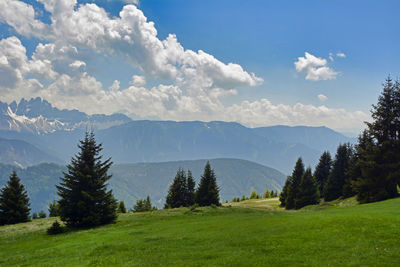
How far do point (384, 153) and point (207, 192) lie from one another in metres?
38.0

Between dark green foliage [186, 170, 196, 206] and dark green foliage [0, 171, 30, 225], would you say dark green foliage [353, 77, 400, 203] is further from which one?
dark green foliage [0, 171, 30, 225]

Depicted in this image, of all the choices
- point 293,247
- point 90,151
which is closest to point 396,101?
point 293,247

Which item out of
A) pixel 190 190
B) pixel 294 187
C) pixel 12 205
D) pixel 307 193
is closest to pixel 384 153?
pixel 307 193

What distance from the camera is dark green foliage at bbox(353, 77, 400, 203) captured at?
119ft

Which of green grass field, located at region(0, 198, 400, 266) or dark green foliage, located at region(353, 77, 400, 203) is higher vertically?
dark green foliage, located at region(353, 77, 400, 203)

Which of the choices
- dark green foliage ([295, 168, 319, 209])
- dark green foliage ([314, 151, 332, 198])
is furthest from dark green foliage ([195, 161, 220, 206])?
dark green foliage ([314, 151, 332, 198])

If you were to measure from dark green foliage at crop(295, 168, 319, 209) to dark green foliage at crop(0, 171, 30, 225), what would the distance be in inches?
2300

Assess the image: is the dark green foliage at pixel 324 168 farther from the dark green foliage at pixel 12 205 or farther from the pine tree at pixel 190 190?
the dark green foliage at pixel 12 205

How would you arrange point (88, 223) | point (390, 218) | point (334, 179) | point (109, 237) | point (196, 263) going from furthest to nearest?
point (334, 179) → point (88, 223) → point (109, 237) → point (390, 218) → point (196, 263)

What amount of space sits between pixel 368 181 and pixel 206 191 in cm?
3540

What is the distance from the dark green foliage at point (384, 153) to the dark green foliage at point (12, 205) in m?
60.6

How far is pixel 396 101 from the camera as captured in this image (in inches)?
1528

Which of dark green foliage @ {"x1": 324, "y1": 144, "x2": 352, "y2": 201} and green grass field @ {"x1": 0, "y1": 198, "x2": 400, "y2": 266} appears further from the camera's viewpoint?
dark green foliage @ {"x1": 324, "y1": 144, "x2": 352, "y2": 201}

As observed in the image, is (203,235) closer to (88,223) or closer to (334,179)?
(88,223)
